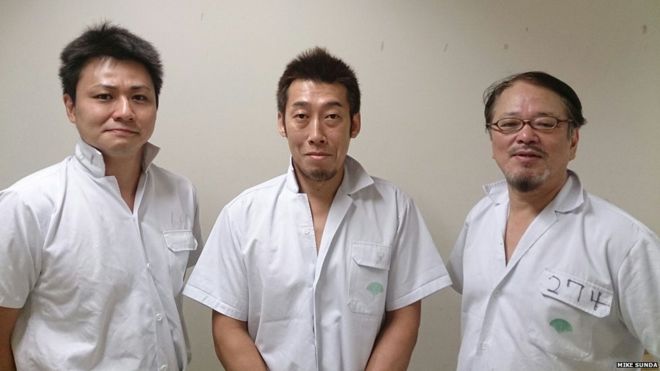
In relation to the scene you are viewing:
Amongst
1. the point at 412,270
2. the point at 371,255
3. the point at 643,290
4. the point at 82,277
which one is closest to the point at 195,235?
the point at 82,277

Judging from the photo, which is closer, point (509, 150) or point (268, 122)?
point (509, 150)

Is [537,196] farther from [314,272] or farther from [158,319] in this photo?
[158,319]

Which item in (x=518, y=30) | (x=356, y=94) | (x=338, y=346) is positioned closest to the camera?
(x=338, y=346)

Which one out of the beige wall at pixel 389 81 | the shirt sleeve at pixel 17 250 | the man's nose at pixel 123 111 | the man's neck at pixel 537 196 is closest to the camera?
the shirt sleeve at pixel 17 250

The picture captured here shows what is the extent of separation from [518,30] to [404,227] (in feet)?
3.28

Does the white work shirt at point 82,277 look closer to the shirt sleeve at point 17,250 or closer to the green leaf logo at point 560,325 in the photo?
the shirt sleeve at point 17,250

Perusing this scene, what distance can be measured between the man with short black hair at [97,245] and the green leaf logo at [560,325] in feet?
3.92

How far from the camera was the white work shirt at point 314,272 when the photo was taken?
4.88 feet

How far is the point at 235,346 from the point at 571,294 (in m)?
1.05

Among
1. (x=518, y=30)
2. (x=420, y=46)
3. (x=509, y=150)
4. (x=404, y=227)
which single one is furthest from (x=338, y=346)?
(x=518, y=30)

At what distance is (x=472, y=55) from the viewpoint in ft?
6.33

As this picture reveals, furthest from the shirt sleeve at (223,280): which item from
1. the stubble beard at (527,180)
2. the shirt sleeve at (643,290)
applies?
the shirt sleeve at (643,290)

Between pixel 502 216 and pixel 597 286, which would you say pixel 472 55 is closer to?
pixel 502 216

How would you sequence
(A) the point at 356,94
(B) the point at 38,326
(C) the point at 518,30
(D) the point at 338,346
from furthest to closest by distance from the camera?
(C) the point at 518,30 → (A) the point at 356,94 → (D) the point at 338,346 → (B) the point at 38,326
